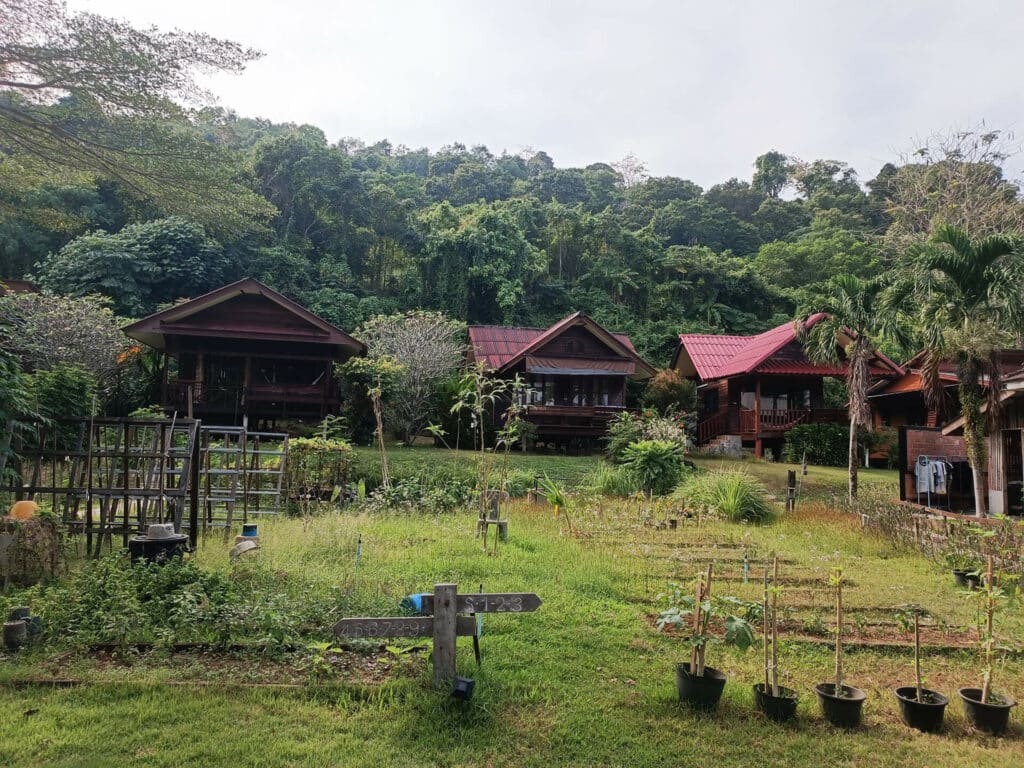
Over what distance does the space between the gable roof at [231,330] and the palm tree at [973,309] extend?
1509 cm

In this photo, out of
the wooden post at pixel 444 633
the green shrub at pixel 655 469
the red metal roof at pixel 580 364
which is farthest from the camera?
the red metal roof at pixel 580 364

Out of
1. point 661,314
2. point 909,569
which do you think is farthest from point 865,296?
point 661,314

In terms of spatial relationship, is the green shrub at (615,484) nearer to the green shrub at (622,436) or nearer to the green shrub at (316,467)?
the green shrub at (622,436)

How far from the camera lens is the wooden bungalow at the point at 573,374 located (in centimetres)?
2222

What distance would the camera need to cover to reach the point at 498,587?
6.47m

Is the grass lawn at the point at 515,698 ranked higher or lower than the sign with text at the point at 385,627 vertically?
lower

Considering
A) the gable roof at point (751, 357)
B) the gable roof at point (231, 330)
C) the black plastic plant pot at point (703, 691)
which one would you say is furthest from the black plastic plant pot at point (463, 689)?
the gable roof at point (751, 357)

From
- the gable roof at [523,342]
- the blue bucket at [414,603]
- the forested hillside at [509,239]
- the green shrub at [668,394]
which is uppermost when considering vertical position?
the forested hillside at [509,239]

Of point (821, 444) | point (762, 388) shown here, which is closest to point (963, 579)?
point (821, 444)

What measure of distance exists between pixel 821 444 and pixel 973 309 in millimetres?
10754

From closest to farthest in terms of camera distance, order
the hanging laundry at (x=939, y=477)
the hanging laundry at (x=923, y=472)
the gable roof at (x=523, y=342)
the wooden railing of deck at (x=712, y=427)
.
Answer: the hanging laundry at (x=923, y=472) < the hanging laundry at (x=939, y=477) < the gable roof at (x=523, y=342) < the wooden railing of deck at (x=712, y=427)

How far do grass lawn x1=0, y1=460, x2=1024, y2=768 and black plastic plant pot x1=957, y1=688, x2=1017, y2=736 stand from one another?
10cm

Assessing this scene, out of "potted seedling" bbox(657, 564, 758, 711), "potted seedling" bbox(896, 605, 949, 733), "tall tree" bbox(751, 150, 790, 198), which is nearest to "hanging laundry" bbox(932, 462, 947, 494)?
"potted seedling" bbox(896, 605, 949, 733)

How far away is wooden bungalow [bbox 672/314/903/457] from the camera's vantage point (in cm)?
2273
